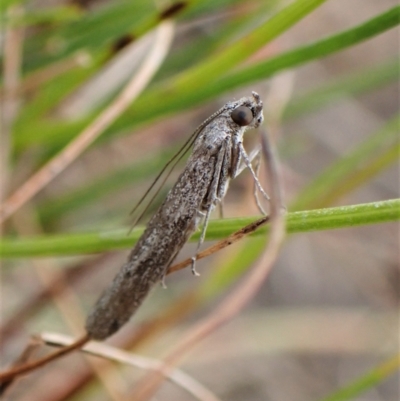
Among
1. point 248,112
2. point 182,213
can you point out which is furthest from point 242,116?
point 182,213

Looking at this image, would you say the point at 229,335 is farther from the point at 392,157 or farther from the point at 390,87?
the point at 390,87

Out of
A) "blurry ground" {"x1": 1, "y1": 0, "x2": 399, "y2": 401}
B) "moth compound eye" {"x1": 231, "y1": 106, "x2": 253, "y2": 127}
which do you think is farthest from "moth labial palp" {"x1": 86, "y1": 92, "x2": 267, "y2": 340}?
"blurry ground" {"x1": 1, "y1": 0, "x2": 399, "y2": 401}

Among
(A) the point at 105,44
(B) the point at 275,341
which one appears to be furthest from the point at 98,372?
(A) the point at 105,44

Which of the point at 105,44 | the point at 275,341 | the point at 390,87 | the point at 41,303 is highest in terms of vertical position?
the point at 390,87

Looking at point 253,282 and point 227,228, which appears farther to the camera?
point 227,228

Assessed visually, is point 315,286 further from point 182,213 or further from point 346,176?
point 182,213

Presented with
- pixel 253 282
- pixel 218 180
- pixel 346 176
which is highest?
pixel 346 176

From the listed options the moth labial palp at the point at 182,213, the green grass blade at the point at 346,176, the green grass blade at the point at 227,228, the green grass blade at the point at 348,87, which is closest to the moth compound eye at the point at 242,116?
the moth labial palp at the point at 182,213
